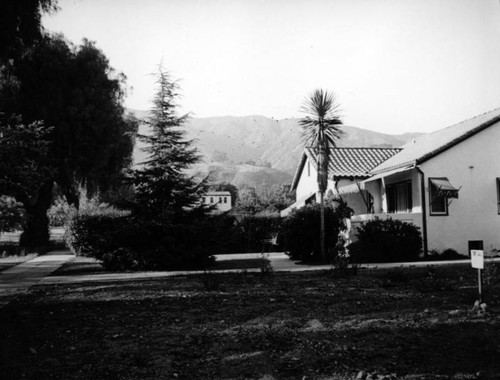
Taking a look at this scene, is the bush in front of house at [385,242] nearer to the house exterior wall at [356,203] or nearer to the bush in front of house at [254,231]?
the house exterior wall at [356,203]

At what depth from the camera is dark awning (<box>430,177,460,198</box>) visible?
56.4ft

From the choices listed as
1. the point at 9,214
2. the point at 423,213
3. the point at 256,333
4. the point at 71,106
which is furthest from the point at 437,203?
the point at 71,106

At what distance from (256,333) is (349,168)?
19251 mm

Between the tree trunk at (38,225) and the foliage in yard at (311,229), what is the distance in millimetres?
15796

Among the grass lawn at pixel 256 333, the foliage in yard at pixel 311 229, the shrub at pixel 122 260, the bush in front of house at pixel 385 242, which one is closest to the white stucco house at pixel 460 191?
the bush in front of house at pixel 385 242

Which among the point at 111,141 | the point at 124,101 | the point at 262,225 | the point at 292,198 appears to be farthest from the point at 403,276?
the point at 292,198

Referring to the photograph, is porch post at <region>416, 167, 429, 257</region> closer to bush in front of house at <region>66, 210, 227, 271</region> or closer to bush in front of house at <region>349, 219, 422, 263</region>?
bush in front of house at <region>349, 219, 422, 263</region>

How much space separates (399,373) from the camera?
4.45 m

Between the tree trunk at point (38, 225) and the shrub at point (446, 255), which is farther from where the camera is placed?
the tree trunk at point (38, 225)

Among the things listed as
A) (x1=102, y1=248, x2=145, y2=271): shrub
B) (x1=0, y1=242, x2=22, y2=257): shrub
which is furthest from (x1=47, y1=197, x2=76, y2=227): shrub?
(x1=102, y1=248, x2=145, y2=271): shrub

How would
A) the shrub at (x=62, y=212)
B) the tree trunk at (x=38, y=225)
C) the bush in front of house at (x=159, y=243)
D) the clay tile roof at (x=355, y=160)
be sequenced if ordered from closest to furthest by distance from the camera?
the bush in front of house at (x=159, y=243) < the shrub at (x=62, y=212) < the clay tile roof at (x=355, y=160) < the tree trunk at (x=38, y=225)

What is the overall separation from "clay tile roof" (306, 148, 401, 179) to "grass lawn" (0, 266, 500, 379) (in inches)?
555

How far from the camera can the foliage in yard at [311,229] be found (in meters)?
17.0

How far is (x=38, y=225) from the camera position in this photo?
2622 cm
